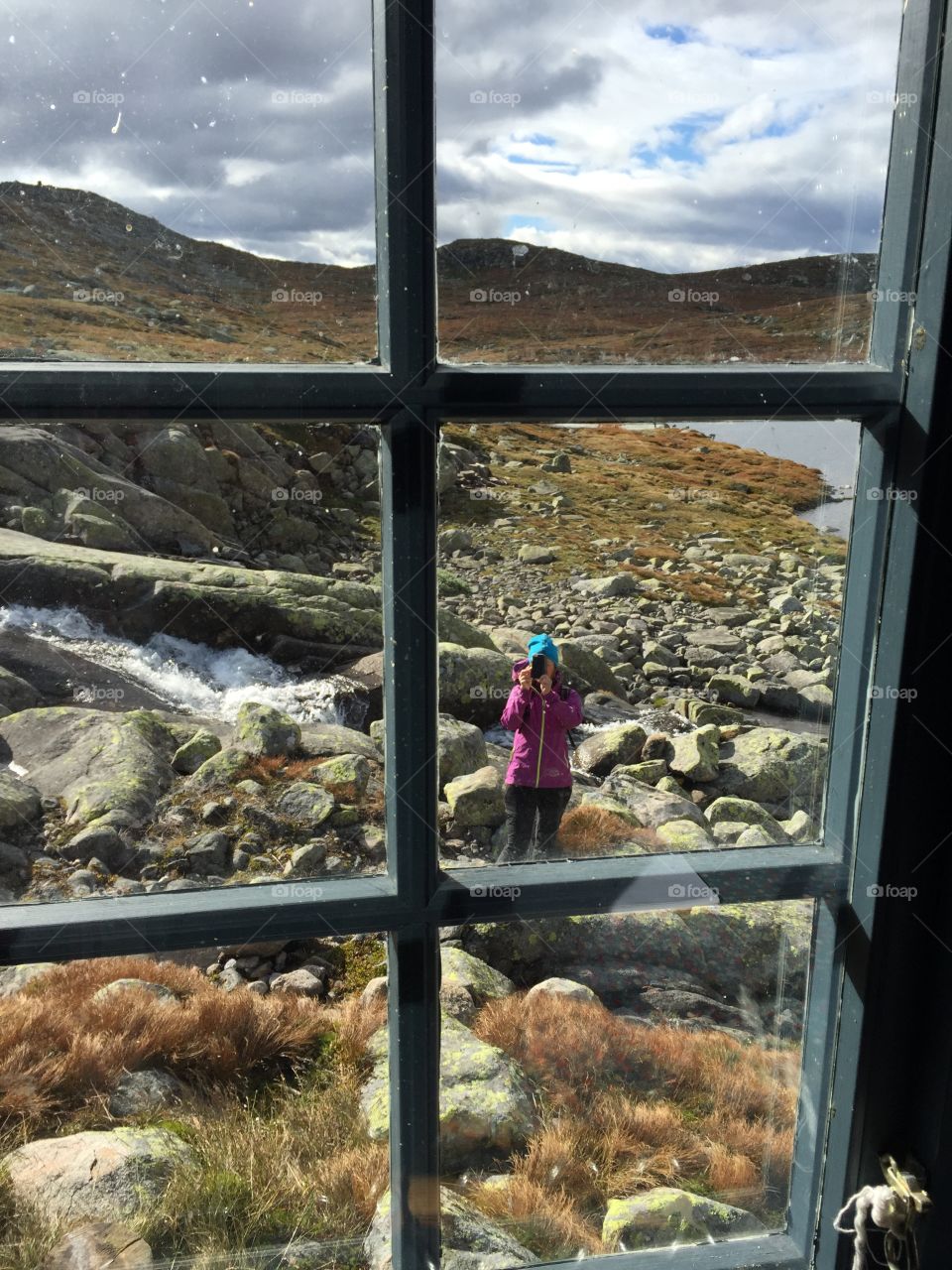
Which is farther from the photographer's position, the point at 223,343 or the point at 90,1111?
the point at 90,1111

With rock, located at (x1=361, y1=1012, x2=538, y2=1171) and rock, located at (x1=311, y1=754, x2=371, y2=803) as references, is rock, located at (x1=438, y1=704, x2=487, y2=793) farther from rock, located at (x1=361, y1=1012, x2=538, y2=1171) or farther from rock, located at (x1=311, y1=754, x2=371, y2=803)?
rock, located at (x1=361, y1=1012, x2=538, y2=1171)

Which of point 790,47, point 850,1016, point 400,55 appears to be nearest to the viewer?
point 400,55

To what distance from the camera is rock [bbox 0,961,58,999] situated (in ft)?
3.81

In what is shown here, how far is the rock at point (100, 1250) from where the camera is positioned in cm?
120

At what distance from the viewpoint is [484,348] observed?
1127 mm

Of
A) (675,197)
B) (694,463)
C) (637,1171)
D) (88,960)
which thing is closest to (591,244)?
(675,197)

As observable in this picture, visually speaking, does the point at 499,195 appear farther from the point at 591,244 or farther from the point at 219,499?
the point at 219,499

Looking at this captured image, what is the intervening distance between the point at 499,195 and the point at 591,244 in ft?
0.41

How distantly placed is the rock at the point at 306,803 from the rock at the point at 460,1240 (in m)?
0.53

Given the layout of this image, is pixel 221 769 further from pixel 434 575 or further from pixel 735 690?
pixel 735 690

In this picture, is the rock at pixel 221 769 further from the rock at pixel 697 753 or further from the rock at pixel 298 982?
the rock at pixel 697 753

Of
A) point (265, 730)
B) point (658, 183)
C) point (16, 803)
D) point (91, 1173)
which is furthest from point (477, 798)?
point (658, 183)

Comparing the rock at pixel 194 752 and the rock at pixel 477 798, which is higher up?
the rock at pixel 194 752

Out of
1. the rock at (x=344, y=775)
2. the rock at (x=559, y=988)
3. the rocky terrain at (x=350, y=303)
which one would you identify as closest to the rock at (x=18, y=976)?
the rock at (x=344, y=775)
